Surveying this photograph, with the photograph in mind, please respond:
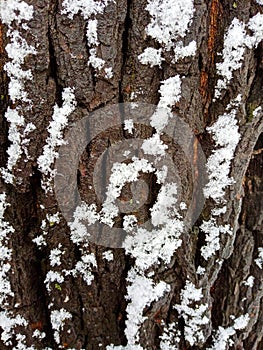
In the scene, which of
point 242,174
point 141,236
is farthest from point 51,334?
point 242,174

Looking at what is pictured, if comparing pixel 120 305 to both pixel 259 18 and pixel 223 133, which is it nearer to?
pixel 223 133

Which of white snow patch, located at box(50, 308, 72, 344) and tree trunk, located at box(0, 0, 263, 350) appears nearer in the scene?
tree trunk, located at box(0, 0, 263, 350)

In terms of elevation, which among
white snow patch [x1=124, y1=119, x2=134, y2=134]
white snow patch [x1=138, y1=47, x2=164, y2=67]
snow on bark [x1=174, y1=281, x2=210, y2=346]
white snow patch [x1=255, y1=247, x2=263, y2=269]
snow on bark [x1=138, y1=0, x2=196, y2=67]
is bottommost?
snow on bark [x1=174, y1=281, x2=210, y2=346]

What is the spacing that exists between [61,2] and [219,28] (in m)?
0.45

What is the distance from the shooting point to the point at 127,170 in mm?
1188

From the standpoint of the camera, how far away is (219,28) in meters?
1.14

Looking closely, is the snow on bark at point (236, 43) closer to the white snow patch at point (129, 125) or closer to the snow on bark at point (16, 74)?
the white snow patch at point (129, 125)

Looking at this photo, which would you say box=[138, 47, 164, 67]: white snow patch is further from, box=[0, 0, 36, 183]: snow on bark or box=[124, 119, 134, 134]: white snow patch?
box=[0, 0, 36, 183]: snow on bark

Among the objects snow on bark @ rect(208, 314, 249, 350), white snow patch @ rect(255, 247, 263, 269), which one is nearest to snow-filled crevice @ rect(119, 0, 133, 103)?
white snow patch @ rect(255, 247, 263, 269)

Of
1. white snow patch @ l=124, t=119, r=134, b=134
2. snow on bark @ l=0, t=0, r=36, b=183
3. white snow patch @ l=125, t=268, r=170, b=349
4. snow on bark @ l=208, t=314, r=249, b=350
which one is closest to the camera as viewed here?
snow on bark @ l=0, t=0, r=36, b=183

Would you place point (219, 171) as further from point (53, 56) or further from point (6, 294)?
point (6, 294)

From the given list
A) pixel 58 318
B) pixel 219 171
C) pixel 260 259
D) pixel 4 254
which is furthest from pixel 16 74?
pixel 260 259

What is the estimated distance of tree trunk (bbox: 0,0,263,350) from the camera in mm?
1083

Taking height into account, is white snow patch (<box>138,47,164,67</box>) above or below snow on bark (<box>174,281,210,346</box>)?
above
